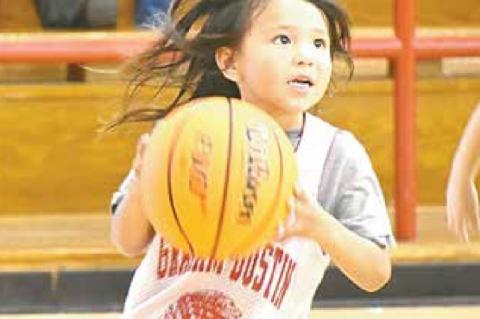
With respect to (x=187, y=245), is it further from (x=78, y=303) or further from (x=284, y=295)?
(x=78, y=303)

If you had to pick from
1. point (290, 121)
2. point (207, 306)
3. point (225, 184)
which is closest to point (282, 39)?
point (290, 121)

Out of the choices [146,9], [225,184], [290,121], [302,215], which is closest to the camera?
[225,184]

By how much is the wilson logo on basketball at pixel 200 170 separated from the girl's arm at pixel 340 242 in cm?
16

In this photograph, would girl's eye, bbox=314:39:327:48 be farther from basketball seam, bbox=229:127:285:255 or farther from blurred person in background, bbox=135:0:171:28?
blurred person in background, bbox=135:0:171:28

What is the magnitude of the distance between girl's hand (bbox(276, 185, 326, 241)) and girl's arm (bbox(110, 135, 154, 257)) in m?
0.28

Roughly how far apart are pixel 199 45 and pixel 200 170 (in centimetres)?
45

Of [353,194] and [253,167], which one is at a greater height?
[253,167]

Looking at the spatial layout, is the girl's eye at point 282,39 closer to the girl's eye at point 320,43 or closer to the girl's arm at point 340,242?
the girl's eye at point 320,43

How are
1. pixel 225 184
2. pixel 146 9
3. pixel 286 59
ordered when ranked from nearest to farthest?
pixel 225 184
pixel 286 59
pixel 146 9

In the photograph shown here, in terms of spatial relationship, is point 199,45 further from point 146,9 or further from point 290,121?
point 146,9

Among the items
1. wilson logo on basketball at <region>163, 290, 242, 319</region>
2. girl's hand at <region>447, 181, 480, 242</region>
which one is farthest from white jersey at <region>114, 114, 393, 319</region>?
girl's hand at <region>447, 181, 480, 242</region>

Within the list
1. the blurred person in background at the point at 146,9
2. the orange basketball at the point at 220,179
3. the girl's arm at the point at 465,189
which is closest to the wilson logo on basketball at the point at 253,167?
the orange basketball at the point at 220,179

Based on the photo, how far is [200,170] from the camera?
228 cm

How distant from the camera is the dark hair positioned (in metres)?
2.59
